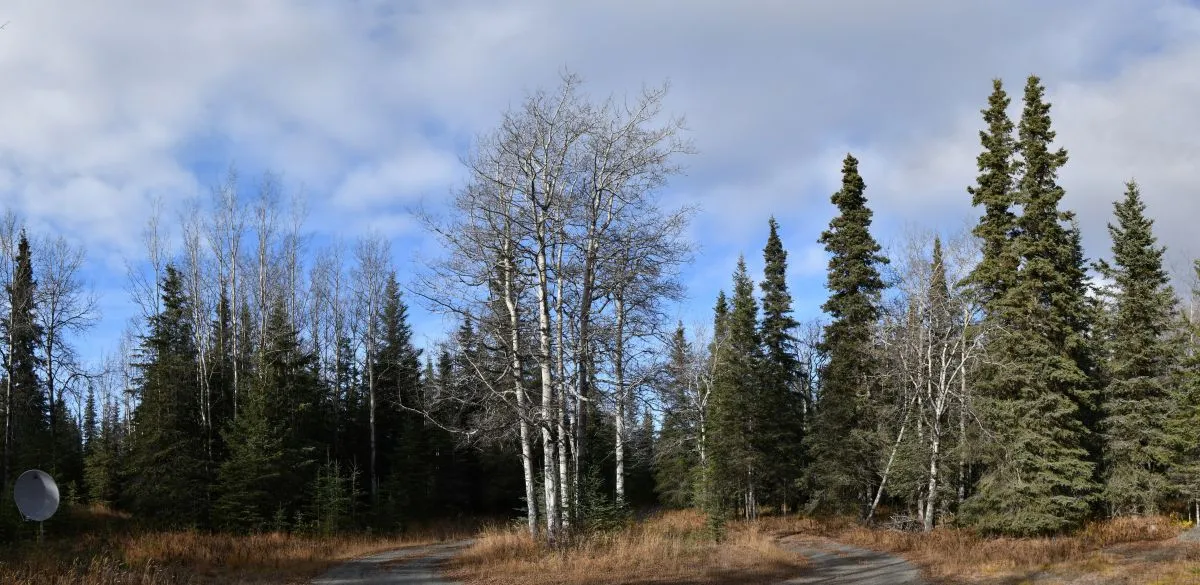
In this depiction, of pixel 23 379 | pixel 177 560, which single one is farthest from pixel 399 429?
pixel 177 560

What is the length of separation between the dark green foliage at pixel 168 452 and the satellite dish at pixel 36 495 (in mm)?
13656

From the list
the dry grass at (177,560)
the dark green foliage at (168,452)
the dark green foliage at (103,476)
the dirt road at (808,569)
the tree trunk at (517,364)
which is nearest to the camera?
the dry grass at (177,560)

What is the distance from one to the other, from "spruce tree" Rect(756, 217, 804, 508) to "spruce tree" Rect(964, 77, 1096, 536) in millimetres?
10778

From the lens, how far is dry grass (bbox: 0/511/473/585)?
11611 mm

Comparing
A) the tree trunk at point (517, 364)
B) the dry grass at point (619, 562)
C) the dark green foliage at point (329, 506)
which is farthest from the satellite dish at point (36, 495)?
the dark green foliage at point (329, 506)

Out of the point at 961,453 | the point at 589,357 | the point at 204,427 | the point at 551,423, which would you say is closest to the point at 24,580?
the point at 551,423

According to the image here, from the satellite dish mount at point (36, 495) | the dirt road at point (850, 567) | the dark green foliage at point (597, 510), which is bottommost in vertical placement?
the dirt road at point (850, 567)

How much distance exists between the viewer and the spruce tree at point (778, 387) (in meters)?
32.9

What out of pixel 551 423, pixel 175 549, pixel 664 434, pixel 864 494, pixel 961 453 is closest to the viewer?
pixel 551 423

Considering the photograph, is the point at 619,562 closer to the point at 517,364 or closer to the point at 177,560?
the point at 517,364

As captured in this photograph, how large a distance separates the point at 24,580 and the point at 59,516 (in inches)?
673

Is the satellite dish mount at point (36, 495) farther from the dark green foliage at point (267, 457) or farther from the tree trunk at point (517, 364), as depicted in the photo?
the dark green foliage at point (267, 457)

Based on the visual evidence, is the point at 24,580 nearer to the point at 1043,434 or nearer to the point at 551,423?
the point at 551,423

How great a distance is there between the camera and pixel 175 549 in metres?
17.0
